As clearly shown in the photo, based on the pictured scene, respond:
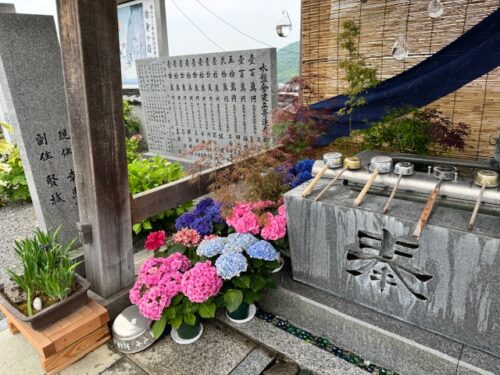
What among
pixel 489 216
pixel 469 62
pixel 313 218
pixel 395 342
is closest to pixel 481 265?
pixel 489 216

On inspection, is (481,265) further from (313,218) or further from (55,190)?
(55,190)

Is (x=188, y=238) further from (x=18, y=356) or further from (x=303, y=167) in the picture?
(x=18, y=356)

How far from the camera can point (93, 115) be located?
2.21 m

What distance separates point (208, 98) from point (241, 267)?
357cm

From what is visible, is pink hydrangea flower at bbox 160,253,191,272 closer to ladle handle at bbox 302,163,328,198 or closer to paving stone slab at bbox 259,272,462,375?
paving stone slab at bbox 259,272,462,375

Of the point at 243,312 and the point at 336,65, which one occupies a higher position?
the point at 336,65

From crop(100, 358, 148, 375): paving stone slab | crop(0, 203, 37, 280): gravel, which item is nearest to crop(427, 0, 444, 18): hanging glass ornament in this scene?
crop(100, 358, 148, 375): paving stone slab

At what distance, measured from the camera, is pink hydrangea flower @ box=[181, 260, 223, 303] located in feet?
7.11

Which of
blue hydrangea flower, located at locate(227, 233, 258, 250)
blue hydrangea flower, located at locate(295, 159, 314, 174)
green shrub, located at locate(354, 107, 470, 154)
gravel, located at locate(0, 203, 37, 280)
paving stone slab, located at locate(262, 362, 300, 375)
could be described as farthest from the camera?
gravel, located at locate(0, 203, 37, 280)

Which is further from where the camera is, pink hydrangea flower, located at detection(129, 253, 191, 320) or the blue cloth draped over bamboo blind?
the blue cloth draped over bamboo blind

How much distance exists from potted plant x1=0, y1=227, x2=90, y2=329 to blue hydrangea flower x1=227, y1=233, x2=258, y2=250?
105cm

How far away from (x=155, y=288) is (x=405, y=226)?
155 centimetres

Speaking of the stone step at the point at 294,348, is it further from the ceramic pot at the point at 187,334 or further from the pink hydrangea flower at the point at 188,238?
the pink hydrangea flower at the point at 188,238

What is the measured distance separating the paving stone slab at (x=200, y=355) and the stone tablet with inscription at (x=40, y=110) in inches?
55.2
